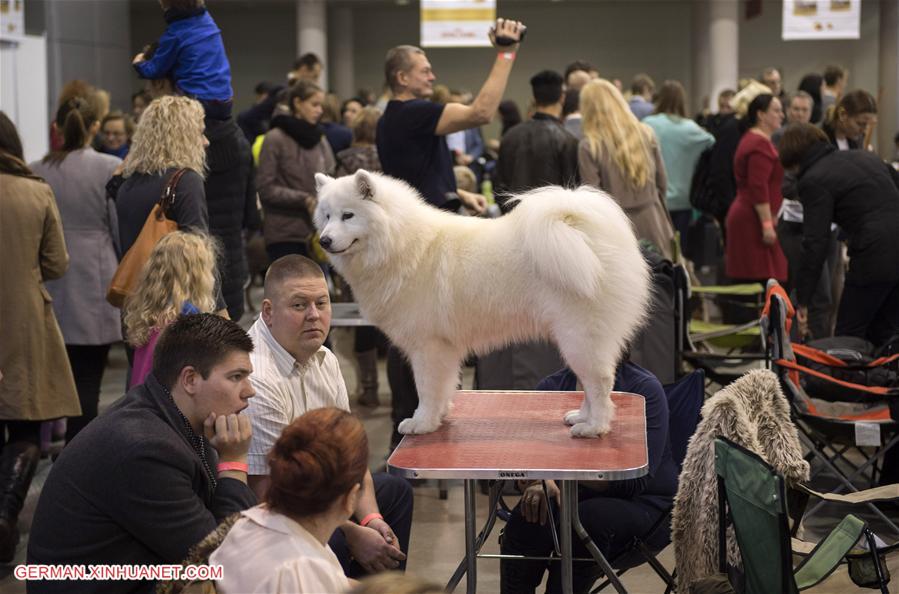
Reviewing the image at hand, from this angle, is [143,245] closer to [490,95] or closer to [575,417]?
[490,95]

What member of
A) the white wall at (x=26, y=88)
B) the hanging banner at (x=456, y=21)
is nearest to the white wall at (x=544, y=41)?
the white wall at (x=26, y=88)

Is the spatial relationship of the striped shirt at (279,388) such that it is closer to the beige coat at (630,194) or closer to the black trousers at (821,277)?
the beige coat at (630,194)

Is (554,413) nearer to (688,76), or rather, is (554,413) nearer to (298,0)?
(298,0)

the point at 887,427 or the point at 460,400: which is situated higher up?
the point at 460,400

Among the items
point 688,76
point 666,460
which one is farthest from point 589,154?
point 688,76

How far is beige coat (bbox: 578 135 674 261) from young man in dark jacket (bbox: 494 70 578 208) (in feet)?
0.53

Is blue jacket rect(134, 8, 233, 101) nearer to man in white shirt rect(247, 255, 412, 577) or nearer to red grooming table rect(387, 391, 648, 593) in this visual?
man in white shirt rect(247, 255, 412, 577)

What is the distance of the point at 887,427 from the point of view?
4.48 m

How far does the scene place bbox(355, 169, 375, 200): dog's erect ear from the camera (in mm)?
3299

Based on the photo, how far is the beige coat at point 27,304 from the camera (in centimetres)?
477

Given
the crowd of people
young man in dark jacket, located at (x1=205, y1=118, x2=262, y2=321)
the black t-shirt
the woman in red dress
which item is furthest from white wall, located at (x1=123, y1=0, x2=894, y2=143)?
the black t-shirt

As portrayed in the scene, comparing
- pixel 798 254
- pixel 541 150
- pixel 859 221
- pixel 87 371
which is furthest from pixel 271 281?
pixel 798 254

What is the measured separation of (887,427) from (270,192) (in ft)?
12.4

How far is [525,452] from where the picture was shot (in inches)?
116
